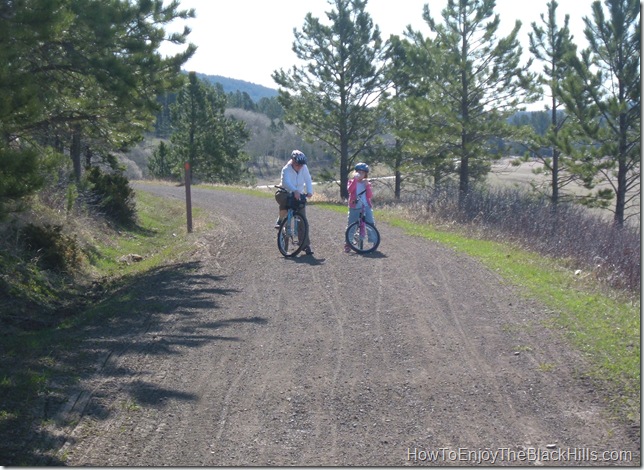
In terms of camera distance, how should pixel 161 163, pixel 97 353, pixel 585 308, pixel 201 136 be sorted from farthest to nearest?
pixel 161 163
pixel 201 136
pixel 585 308
pixel 97 353

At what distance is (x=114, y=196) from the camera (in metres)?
20.8

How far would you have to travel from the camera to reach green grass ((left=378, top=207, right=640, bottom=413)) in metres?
6.14

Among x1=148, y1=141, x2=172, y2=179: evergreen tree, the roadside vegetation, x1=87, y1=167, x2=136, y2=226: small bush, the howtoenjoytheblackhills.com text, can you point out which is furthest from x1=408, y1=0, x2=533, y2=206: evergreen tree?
x1=148, y1=141, x2=172, y2=179: evergreen tree

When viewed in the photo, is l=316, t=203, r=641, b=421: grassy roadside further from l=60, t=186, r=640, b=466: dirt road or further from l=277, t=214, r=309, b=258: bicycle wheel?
l=277, t=214, r=309, b=258: bicycle wheel

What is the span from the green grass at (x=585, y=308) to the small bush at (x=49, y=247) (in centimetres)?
718

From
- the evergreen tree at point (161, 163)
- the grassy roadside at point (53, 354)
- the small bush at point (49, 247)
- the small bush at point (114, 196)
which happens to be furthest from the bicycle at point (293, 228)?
the evergreen tree at point (161, 163)

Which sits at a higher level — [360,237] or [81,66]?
[81,66]

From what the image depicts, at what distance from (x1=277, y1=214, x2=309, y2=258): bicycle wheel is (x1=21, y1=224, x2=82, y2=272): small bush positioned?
3.91m

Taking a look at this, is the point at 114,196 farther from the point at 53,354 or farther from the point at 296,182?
the point at 53,354

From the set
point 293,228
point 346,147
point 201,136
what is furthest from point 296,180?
point 201,136

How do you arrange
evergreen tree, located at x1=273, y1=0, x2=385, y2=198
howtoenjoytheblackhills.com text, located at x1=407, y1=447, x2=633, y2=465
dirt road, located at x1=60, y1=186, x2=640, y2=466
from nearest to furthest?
howtoenjoytheblackhills.com text, located at x1=407, y1=447, x2=633, y2=465
dirt road, located at x1=60, y1=186, x2=640, y2=466
evergreen tree, located at x1=273, y1=0, x2=385, y2=198

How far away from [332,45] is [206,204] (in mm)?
12308

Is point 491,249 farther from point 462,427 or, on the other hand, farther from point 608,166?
point 608,166

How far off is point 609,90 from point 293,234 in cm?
1614
